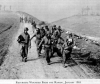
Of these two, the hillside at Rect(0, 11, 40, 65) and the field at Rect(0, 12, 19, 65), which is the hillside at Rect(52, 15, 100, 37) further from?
the field at Rect(0, 12, 19, 65)

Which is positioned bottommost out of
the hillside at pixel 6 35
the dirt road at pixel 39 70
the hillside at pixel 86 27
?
the hillside at pixel 86 27

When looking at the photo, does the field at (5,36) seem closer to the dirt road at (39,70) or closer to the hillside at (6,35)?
the hillside at (6,35)

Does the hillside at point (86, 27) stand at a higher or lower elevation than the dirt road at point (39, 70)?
lower

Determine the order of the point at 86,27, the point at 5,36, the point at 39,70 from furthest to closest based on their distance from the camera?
the point at 86,27 < the point at 5,36 < the point at 39,70

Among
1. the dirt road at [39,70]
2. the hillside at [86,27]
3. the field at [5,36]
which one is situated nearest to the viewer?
the dirt road at [39,70]

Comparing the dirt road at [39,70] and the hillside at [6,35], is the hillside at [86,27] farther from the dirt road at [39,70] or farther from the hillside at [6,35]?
the dirt road at [39,70]

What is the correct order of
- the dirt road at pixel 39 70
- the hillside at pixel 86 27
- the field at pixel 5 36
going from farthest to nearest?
1. the hillside at pixel 86 27
2. the field at pixel 5 36
3. the dirt road at pixel 39 70

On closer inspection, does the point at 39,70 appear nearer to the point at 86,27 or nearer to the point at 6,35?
the point at 6,35

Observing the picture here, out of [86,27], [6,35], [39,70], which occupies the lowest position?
[86,27]

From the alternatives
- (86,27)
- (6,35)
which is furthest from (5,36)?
(86,27)

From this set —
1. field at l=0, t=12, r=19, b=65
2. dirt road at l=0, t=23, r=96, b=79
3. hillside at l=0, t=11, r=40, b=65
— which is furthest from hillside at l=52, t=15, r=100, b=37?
dirt road at l=0, t=23, r=96, b=79

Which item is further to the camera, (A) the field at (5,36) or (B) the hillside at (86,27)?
(B) the hillside at (86,27)

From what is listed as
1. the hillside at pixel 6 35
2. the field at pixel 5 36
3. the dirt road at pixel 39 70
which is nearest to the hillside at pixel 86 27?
the hillside at pixel 6 35

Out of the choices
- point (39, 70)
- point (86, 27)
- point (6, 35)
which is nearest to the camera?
point (39, 70)
